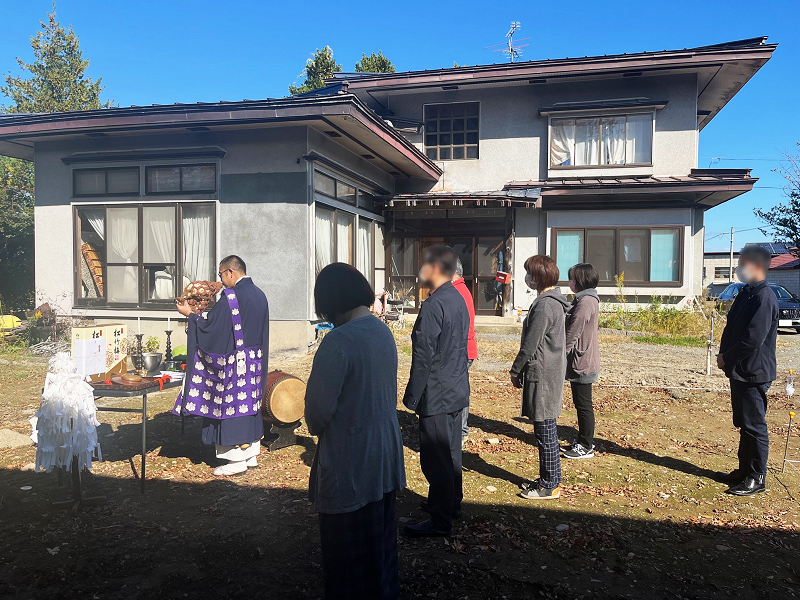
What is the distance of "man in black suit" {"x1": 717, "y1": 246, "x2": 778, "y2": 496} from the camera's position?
4.40m

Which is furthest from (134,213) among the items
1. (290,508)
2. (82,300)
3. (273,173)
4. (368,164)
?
(290,508)

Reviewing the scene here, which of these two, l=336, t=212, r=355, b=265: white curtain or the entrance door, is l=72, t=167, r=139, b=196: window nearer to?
l=336, t=212, r=355, b=265: white curtain

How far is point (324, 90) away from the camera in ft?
49.9

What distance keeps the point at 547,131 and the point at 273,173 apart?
879 cm

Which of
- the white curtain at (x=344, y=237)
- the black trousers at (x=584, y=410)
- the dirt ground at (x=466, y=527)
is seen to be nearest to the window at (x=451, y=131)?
the white curtain at (x=344, y=237)

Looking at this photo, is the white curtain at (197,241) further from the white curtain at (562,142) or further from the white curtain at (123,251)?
the white curtain at (562,142)

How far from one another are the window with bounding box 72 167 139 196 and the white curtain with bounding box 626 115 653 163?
40.9 ft

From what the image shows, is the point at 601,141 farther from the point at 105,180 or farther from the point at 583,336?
the point at 105,180

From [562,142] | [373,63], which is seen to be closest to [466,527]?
[562,142]

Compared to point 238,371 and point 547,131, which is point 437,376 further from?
point 547,131

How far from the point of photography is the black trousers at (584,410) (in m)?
5.19

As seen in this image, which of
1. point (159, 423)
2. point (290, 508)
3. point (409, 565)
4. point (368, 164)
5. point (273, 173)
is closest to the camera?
point (409, 565)

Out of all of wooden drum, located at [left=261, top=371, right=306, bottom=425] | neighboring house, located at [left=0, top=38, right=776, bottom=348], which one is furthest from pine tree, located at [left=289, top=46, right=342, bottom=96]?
wooden drum, located at [left=261, top=371, right=306, bottom=425]

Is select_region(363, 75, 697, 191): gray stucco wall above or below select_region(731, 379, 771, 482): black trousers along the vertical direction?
above
